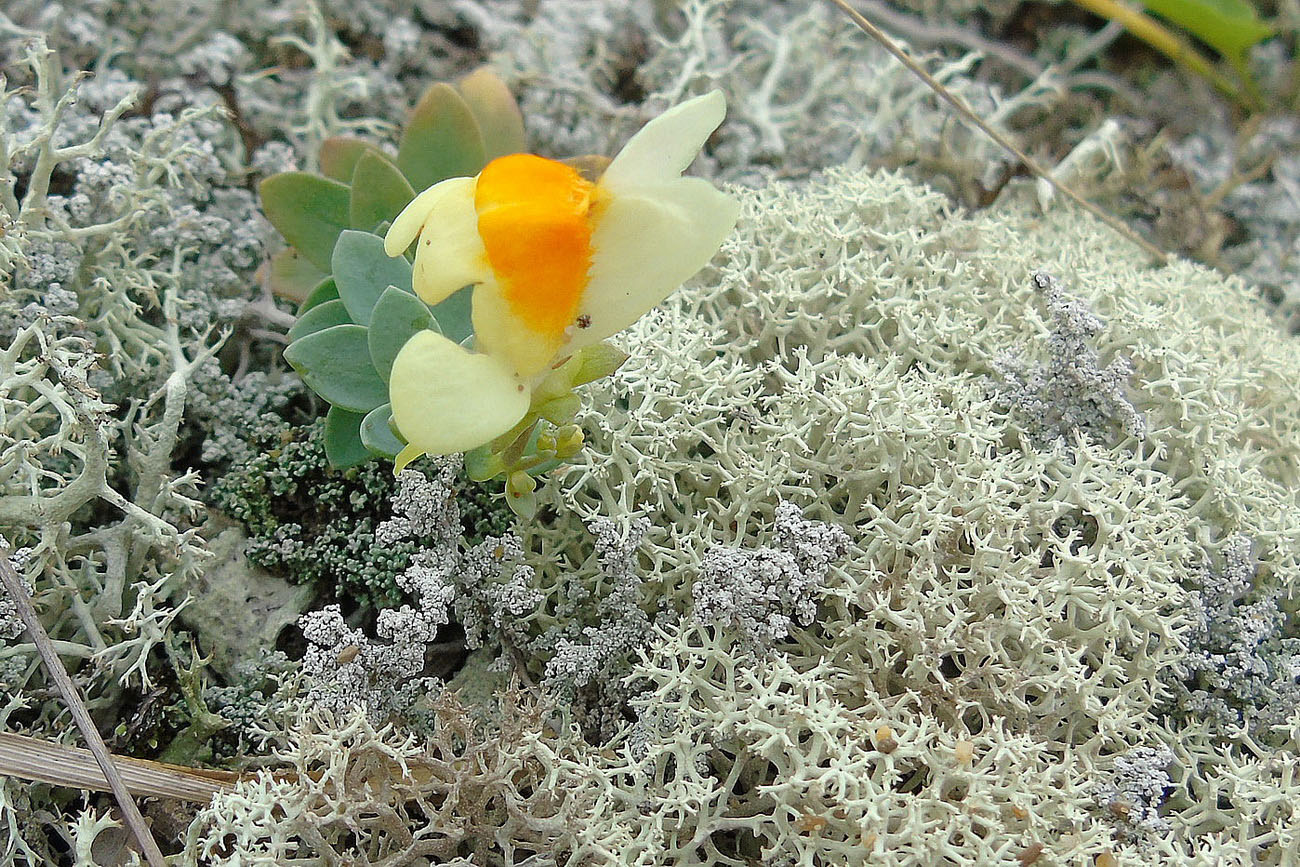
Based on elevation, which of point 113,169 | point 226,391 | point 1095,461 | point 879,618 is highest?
point 1095,461

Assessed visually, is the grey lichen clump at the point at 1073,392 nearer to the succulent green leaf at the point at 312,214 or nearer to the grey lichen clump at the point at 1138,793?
the grey lichen clump at the point at 1138,793

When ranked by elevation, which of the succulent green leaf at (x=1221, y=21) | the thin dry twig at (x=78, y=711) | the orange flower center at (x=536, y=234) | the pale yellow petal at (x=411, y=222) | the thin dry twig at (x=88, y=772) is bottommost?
the thin dry twig at (x=88, y=772)

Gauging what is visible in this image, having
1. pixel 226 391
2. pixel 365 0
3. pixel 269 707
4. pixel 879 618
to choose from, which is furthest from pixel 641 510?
pixel 365 0

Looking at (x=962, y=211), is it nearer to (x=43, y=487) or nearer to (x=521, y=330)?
(x=521, y=330)

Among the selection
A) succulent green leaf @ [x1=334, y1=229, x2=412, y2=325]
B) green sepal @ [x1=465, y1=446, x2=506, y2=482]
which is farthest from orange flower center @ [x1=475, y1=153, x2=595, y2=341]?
succulent green leaf @ [x1=334, y1=229, x2=412, y2=325]

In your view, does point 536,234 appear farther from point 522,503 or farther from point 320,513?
point 320,513

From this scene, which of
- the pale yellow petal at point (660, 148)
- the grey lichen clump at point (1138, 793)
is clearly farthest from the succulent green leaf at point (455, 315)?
the grey lichen clump at point (1138, 793)

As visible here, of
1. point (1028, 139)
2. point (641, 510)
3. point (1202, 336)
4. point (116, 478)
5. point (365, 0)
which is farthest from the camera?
point (1028, 139)

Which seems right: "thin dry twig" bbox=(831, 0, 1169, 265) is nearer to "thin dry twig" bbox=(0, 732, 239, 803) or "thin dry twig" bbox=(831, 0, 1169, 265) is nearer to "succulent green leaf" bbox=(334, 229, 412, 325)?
"succulent green leaf" bbox=(334, 229, 412, 325)
